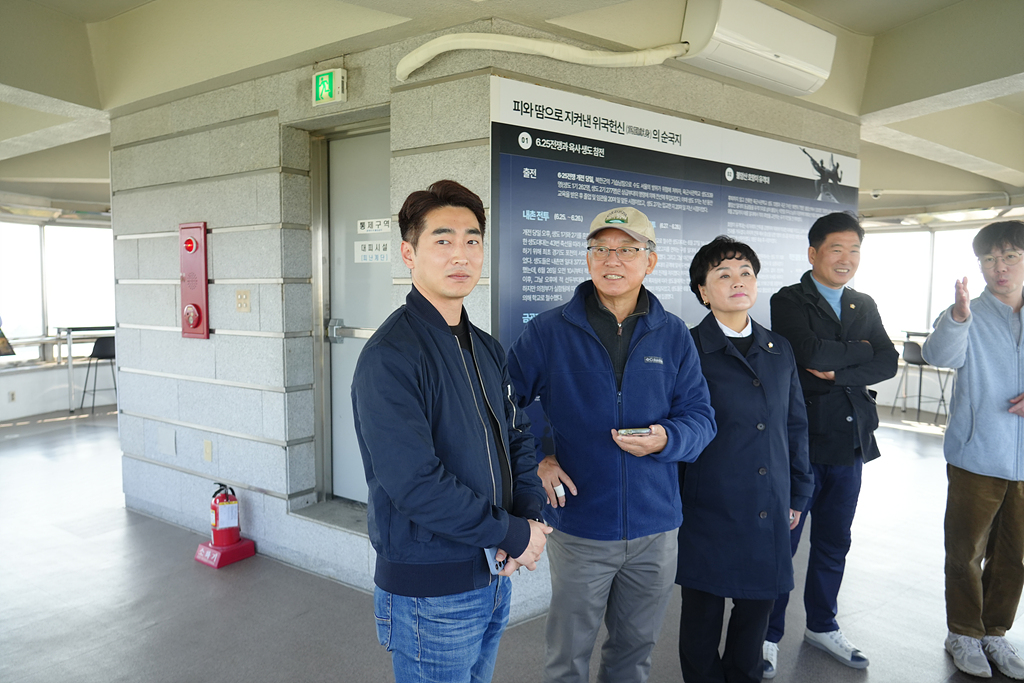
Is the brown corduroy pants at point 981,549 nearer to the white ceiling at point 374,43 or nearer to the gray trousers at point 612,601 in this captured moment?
the gray trousers at point 612,601

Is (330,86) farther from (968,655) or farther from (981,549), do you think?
(968,655)

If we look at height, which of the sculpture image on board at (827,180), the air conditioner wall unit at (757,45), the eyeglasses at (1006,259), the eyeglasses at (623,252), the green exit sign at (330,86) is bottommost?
the eyeglasses at (623,252)

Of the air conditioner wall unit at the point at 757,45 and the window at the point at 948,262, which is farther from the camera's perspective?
the window at the point at 948,262

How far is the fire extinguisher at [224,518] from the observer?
3725 millimetres

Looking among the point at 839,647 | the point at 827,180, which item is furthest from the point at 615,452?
the point at 827,180

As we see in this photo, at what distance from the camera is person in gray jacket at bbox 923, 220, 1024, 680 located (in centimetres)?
258

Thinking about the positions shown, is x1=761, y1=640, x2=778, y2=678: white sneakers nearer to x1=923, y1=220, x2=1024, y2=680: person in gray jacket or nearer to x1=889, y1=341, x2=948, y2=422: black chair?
x1=923, y1=220, x2=1024, y2=680: person in gray jacket

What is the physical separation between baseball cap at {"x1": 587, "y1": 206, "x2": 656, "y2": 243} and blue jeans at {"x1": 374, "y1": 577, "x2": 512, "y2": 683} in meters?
1.07

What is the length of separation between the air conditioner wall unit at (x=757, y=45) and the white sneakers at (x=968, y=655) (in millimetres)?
2809

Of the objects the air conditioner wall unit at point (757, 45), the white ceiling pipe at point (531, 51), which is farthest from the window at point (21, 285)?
the air conditioner wall unit at point (757, 45)

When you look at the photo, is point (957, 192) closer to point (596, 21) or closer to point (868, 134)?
point (868, 134)

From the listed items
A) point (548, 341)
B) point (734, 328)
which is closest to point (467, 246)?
→ point (548, 341)

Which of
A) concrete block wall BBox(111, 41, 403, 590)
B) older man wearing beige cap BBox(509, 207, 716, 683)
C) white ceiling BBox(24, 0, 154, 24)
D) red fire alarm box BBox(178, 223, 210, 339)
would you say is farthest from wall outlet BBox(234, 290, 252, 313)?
older man wearing beige cap BBox(509, 207, 716, 683)

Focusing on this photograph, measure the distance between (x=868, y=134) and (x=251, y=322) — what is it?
4.63 m
